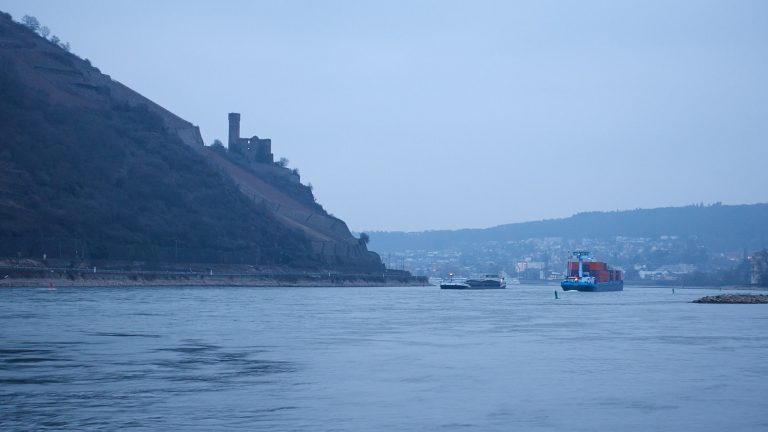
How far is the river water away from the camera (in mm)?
19156

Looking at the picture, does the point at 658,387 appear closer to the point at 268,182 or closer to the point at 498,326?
the point at 498,326

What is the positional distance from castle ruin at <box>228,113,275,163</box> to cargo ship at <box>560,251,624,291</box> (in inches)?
2481

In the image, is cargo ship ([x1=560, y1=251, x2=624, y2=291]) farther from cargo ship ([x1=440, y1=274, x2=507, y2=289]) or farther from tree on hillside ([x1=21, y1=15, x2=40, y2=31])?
tree on hillside ([x1=21, y1=15, x2=40, y2=31])

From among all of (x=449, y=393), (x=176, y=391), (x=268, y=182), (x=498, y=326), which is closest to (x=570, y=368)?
(x=449, y=393)

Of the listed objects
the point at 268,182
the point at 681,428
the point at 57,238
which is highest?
the point at 268,182

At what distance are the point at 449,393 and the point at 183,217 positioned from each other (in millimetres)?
101331

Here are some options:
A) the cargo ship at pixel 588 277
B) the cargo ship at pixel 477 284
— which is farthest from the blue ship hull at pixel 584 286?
the cargo ship at pixel 477 284

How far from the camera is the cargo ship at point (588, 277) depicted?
423 ft

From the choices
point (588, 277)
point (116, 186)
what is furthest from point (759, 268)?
point (116, 186)

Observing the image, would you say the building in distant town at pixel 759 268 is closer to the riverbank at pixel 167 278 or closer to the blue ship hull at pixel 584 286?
the blue ship hull at pixel 584 286

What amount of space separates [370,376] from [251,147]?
158 m

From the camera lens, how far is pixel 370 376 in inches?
1011

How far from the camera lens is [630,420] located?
63.8 ft

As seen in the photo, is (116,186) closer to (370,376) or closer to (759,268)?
(370,376)
